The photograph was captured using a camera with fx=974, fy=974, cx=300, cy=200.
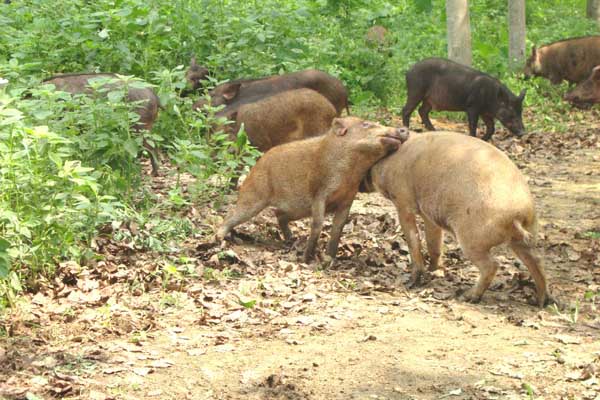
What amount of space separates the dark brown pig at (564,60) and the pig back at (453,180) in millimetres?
11468

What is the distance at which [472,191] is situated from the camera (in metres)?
6.71

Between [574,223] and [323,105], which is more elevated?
[323,105]

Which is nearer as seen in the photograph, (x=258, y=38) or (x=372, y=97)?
(x=258, y=38)

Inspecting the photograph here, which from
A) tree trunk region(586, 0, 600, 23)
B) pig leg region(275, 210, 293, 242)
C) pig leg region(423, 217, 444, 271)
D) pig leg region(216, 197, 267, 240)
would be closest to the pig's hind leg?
pig leg region(275, 210, 293, 242)

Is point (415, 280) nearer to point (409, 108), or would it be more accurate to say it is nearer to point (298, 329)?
point (298, 329)

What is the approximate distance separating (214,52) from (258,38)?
93 cm

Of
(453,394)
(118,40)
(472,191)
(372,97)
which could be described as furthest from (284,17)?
(453,394)

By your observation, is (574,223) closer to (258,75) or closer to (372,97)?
(258,75)

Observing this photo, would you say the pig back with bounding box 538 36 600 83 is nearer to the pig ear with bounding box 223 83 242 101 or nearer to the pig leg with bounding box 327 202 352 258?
the pig ear with bounding box 223 83 242 101

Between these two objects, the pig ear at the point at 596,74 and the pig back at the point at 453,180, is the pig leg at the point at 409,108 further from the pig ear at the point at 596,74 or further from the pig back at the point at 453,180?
the pig back at the point at 453,180

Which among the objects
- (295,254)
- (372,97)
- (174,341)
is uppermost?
(174,341)

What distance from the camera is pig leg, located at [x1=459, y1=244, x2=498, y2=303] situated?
677cm

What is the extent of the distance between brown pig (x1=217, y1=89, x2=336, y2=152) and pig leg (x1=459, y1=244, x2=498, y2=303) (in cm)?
403

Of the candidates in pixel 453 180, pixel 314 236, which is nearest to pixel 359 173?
pixel 314 236
